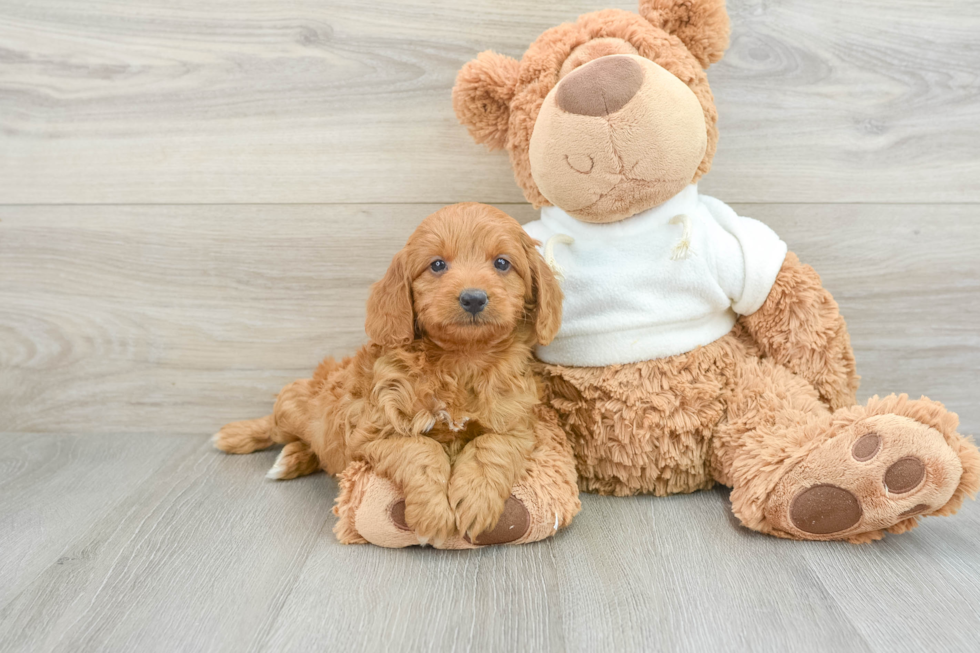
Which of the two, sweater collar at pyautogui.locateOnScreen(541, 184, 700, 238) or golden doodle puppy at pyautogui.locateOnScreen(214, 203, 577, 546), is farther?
sweater collar at pyautogui.locateOnScreen(541, 184, 700, 238)

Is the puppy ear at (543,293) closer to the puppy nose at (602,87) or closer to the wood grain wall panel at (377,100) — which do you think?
the puppy nose at (602,87)

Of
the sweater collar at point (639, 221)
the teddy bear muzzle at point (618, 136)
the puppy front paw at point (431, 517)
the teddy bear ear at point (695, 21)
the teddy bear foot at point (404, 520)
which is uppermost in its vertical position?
the teddy bear ear at point (695, 21)

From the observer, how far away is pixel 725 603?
92 cm

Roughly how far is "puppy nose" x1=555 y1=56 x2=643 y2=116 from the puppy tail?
0.93 meters

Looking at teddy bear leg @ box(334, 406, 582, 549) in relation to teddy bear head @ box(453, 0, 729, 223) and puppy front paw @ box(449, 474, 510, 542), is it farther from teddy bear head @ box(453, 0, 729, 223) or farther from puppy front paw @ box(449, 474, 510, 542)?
teddy bear head @ box(453, 0, 729, 223)

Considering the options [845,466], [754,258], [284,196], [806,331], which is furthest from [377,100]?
[845,466]

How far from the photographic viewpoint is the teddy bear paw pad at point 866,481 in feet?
3.19

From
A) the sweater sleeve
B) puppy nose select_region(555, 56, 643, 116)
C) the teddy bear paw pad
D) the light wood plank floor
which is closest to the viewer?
the teddy bear paw pad

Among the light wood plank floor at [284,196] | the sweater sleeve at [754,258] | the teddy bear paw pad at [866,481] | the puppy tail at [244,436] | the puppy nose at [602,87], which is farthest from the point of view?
the puppy tail at [244,436]

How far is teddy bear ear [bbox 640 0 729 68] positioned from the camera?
117 centimetres

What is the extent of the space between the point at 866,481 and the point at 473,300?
616 mm

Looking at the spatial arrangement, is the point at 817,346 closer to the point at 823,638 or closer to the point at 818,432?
the point at 818,432

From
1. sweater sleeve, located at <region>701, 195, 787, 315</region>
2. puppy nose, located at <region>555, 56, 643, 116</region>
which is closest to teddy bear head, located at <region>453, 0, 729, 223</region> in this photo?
puppy nose, located at <region>555, 56, 643, 116</region>

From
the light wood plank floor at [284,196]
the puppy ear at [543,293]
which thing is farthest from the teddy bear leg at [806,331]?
the puppy ear at [543,293]
